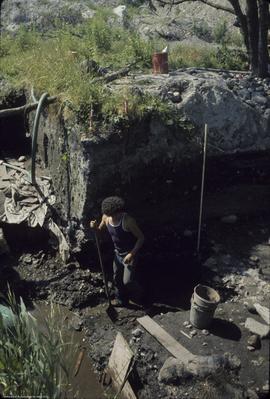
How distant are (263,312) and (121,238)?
189 centimetres

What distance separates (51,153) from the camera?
7.85 metres

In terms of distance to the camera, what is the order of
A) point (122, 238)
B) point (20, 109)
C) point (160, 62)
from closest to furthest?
point (122, 238) → point (20, 109) → point (160, 62)

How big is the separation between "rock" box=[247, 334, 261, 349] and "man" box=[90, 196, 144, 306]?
166 cm

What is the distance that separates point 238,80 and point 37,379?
5.79 meters

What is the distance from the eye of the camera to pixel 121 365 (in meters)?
5.02

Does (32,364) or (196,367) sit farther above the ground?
(32,364)

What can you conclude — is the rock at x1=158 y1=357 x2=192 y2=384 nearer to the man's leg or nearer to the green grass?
the man's leg

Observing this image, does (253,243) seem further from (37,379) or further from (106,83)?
(37,379)

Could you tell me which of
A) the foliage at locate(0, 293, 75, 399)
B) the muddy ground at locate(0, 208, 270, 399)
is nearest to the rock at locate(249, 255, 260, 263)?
the muddy ground at locate(0, 208, 270, 399)

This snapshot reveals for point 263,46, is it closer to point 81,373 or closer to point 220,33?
point 220,33

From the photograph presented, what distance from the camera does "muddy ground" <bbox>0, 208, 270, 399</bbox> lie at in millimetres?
5074

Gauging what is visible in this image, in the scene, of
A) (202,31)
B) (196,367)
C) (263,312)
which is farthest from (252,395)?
(202,31)

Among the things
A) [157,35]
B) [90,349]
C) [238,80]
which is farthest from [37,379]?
[157,35]

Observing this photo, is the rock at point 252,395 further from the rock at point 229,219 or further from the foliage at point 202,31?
the foliage at point 202,31
